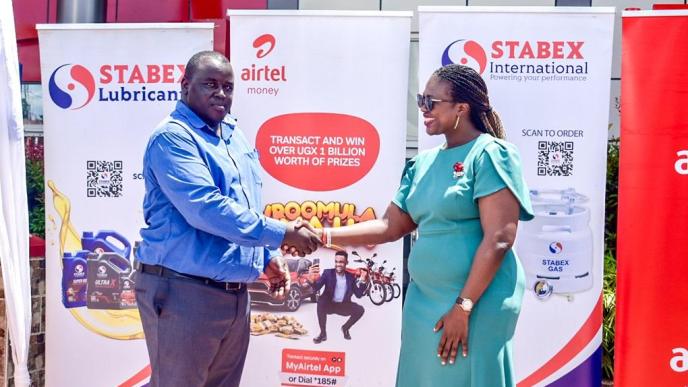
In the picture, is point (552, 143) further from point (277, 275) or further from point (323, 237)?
point (277, 275)

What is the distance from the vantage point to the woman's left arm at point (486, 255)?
9.64ft

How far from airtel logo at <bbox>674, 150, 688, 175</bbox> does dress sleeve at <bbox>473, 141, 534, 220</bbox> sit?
190 centimetres

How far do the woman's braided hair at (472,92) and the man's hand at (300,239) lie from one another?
0.89 m

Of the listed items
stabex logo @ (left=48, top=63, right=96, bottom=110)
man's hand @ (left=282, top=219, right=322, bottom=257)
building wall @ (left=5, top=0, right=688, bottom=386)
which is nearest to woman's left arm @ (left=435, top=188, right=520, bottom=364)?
man's hand @ (left=282, top=219, right=322, bottom=257)

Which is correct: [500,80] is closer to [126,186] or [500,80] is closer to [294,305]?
[294,305]

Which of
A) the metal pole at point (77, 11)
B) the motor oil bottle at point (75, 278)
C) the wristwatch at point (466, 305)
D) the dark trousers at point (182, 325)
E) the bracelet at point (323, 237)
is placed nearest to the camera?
the wristwatch at point (466, 305)

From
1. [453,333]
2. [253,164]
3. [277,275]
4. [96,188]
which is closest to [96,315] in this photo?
[96,188]

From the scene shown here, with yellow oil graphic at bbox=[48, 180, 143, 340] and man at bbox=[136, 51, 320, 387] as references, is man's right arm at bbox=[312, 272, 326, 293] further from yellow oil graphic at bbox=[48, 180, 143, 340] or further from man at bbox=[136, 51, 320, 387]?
man at bbox=[136, 51, 320, 387]

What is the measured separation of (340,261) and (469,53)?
146cm

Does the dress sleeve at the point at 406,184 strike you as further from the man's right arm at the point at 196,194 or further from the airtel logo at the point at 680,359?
the airtel logo at the point at 680,359

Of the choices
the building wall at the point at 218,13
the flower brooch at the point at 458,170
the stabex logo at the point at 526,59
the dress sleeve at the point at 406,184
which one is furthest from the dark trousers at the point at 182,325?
the building wall at the point at 218,13

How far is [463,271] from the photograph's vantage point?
9.85 ft

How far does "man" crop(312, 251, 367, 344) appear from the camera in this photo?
16.3 ft

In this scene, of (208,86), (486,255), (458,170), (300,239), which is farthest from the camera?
(300,239)
